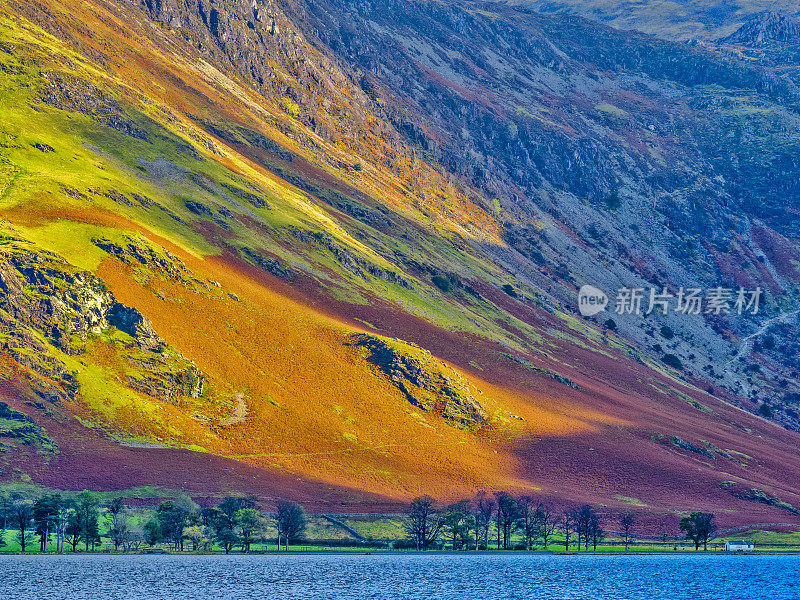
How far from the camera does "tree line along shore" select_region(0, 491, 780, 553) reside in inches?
3455

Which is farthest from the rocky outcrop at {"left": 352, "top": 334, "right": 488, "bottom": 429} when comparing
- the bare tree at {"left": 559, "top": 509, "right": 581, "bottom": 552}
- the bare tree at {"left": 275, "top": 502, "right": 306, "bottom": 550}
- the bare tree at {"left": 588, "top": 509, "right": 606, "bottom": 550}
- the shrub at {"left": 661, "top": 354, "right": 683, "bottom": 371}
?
the shrub at {"left": 661, "top": 354, "right": 683, "bottom": 371}

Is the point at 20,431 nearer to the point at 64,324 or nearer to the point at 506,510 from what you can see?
the point at 64,324

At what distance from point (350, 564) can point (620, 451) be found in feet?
188

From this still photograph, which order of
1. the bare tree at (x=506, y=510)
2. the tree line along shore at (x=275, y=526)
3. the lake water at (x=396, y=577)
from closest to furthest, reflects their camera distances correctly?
the lake water at (x=396, y=577)
the tree line along shore at (x=275, y=526)
the bare tree at (x=506, y=510)

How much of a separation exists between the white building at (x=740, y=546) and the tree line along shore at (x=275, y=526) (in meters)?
2.66

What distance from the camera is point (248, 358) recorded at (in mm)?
119812

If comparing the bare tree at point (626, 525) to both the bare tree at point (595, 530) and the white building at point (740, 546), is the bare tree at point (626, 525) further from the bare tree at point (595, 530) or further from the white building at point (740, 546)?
the white building at point (740, 546)

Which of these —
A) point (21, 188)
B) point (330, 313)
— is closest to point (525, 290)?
point (330, 313)

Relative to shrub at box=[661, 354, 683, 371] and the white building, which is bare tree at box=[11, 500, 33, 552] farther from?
shrub at box=[661, 354, 683, 371]

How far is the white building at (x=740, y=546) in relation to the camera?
4433 inches

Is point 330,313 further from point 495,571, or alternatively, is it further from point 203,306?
point 495,571

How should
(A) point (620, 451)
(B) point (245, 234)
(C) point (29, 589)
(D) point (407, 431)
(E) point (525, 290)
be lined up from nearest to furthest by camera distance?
1. (C) point (29, 589)
2. (D) point (407, 431)
3. (A) point (620, 451)
4. (B) point (245, 234)
5. (E) point (525, 290)

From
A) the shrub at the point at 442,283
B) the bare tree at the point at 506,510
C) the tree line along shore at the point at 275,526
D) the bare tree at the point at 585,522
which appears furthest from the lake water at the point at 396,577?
the shrub at the point at 442,283

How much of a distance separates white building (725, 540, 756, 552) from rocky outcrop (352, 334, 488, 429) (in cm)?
4043
